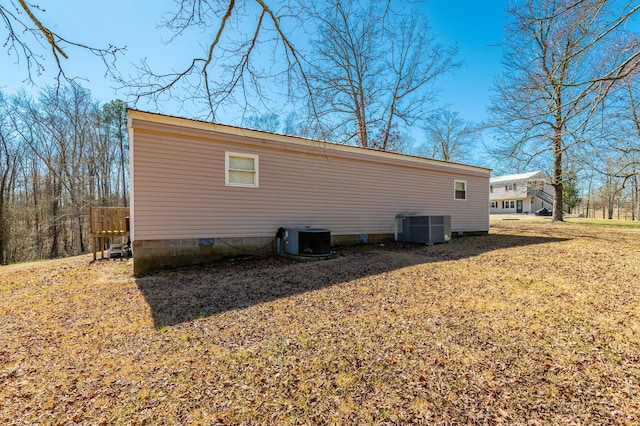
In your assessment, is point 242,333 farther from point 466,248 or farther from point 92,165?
point 92,165

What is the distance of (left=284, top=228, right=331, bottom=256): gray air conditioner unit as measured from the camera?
289 inches

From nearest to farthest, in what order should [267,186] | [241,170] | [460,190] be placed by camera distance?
[241,170]
[267,186]
[460,190]

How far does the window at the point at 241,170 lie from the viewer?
7113mm

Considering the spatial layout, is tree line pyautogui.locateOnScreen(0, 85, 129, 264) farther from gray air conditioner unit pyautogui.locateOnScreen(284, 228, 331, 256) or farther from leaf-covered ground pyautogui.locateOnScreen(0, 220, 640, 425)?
gray air conditioner unit pyautogui.locateOnScreen(284, 228, 331, 256)

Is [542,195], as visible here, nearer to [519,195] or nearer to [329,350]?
[519,195]

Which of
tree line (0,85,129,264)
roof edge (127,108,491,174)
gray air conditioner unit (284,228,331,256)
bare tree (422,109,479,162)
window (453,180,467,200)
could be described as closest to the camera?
roof edge (127,108,491,174)

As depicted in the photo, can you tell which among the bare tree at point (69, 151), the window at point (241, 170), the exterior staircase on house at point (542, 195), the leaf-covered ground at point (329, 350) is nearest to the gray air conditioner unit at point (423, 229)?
the leaf-covered ground at point (329, 350)

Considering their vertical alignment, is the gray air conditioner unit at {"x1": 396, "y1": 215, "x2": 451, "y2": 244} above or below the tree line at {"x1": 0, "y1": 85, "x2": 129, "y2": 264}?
below

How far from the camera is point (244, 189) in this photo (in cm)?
732

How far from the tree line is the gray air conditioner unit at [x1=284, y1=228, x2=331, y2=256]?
16.7 m

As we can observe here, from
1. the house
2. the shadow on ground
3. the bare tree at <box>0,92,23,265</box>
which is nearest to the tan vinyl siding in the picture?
the house

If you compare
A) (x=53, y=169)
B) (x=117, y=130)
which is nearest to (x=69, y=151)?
(x=53, y=169)

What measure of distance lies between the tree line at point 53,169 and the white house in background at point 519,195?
118 ft

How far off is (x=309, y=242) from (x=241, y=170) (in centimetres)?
262
